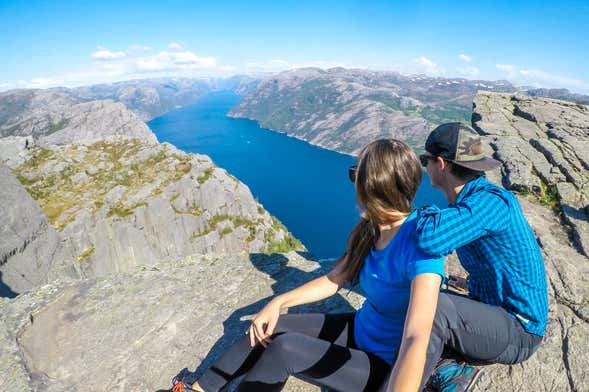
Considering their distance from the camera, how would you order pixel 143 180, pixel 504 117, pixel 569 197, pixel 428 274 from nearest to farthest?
pixel 428 274 → pixel 569 197 → pixel 504 117 → pixel 143 180

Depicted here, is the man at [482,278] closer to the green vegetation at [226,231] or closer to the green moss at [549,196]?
the green moss at [549,196]

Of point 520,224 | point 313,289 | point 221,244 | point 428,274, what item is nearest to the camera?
point 428,274

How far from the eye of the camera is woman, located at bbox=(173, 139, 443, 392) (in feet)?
9.57

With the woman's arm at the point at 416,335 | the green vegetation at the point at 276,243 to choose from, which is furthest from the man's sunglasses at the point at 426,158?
the green vegetation at the point at 276,243

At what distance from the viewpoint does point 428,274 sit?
2982 mm

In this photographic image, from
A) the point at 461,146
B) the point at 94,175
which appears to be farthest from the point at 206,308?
the point at 94,175

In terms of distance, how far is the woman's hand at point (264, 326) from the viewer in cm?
406

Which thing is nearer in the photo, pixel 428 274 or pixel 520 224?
pixel 428 274

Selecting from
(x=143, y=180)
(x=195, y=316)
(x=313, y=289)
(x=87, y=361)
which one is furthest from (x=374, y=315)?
(x=143, y=180)

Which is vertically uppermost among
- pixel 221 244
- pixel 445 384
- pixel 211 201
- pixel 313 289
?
pixel 313 289

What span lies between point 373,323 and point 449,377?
3.94ft

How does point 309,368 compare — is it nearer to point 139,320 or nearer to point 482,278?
point 482,278

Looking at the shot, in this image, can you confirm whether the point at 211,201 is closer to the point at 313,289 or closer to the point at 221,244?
the point at 221,244

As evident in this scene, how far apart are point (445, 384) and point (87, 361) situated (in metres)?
5.85
